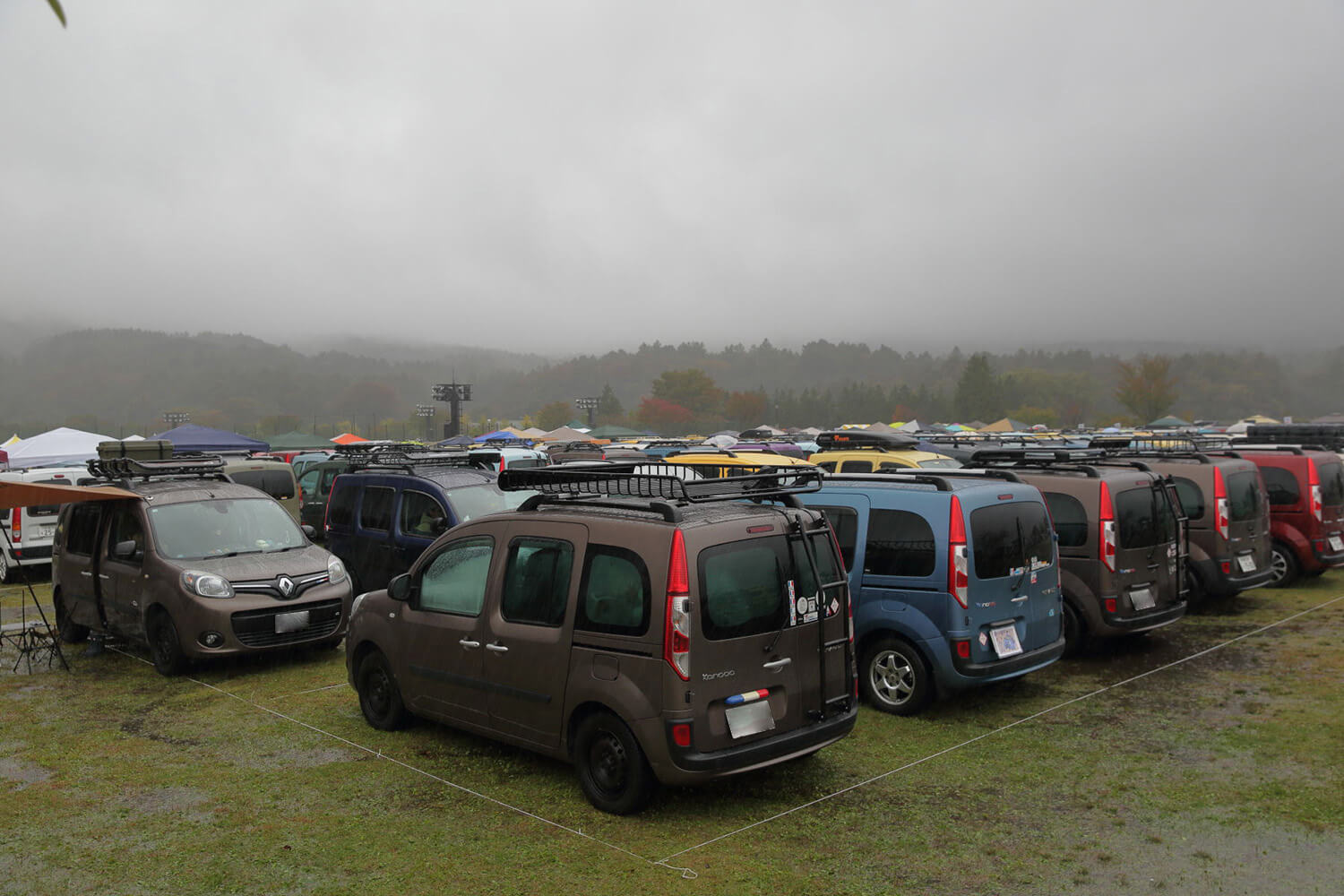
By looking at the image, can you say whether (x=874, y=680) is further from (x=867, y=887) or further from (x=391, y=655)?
(x=391, y=655)

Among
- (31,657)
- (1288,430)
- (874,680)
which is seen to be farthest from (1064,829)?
(1288,430)

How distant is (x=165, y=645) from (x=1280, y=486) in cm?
1371

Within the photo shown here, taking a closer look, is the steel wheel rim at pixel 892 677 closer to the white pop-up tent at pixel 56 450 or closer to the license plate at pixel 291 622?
the license plate at pixel 291 622

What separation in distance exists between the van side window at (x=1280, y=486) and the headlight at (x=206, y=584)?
1279cm

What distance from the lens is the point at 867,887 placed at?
4742 mm

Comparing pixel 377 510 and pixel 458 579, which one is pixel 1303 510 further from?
pixel 377 510

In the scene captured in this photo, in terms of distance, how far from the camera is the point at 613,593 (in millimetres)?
5645

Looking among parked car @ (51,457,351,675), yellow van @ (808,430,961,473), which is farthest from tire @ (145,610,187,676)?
yellow van @ (808,430,961,473)

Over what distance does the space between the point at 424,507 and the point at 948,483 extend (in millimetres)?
6145

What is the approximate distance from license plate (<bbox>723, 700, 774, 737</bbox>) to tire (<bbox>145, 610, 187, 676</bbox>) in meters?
6.21

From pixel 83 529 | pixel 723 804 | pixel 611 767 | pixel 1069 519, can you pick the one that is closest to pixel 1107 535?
pixel 1069 519

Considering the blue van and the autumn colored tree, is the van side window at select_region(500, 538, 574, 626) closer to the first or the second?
the blue van

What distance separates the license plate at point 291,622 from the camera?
30.4 feet

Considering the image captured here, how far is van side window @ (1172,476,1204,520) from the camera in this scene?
36.6 feet
